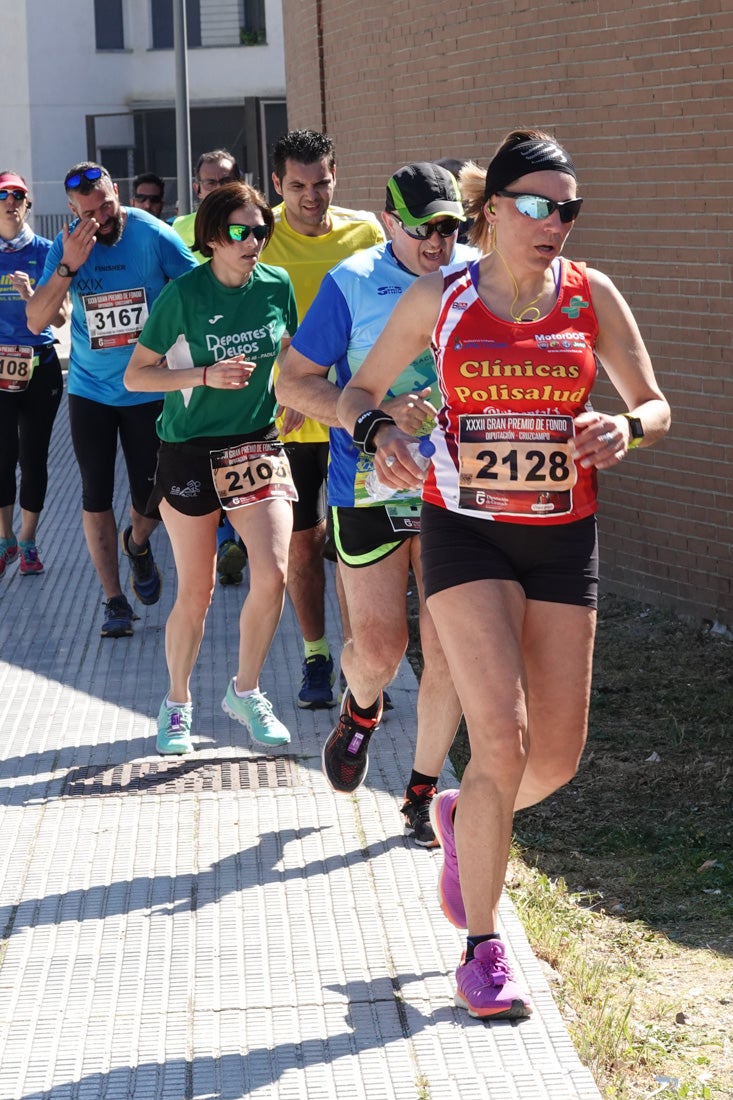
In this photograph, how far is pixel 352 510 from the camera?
542 cm

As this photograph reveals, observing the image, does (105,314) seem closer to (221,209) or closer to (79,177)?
(79,177)

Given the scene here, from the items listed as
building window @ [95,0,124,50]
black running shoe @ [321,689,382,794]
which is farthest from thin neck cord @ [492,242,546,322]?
building window @ [95,0,124,50]

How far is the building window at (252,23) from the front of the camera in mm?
42062

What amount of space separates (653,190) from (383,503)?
376 cm

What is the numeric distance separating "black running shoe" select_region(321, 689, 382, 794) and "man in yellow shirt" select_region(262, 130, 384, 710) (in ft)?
4.69

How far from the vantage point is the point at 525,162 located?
160 inches

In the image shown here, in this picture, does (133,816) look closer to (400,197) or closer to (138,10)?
(400,197)

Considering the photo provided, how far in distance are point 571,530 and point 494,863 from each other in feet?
2.81

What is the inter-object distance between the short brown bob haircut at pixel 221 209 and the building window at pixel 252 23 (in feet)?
125

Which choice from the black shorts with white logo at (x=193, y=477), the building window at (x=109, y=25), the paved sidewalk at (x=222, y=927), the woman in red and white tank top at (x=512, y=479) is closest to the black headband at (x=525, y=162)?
the woman in red and white tank top at (x=512, y=479)

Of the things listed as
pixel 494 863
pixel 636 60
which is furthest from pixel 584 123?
pixel 494 863

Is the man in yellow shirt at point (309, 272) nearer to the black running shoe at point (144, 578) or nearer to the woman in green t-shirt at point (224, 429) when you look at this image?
the woman in green t-shirt at point (224, 429)

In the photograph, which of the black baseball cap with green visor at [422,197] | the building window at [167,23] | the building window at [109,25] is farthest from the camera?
the building window at [167,23]

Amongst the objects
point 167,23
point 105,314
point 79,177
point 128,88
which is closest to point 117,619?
point 105,314
